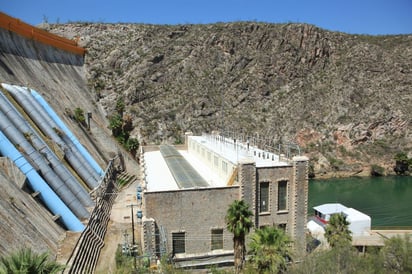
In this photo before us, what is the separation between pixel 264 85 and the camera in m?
83.0

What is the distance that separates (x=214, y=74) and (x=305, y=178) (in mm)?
59593

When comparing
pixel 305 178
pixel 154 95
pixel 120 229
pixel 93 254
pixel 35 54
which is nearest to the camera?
pixel 93 254

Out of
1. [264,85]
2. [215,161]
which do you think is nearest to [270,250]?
[215,161]

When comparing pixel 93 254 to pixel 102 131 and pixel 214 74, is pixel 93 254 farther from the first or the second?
pixel 214 74

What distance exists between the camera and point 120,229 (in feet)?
101

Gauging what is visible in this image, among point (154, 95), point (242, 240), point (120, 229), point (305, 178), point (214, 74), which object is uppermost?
point (214, 74)

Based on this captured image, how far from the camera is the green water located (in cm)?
4472

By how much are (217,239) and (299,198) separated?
25.9 feet

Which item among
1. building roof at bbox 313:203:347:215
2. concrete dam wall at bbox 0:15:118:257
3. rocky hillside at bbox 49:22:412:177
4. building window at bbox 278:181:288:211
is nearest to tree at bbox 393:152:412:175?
rocky hillside at bbox 49:22:412:177

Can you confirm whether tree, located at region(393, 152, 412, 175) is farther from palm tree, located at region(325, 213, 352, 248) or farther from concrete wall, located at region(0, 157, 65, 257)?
concrete wall, located at region(0, 157, 65, 257)

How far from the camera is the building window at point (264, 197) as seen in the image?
26609 millimetres

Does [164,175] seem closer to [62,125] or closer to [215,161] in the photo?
[215,161]

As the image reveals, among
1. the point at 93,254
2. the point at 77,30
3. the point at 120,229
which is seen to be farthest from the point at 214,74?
the point at 93,254

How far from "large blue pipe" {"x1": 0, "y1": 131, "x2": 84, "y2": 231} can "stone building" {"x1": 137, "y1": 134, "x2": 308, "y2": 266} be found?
5789mm
